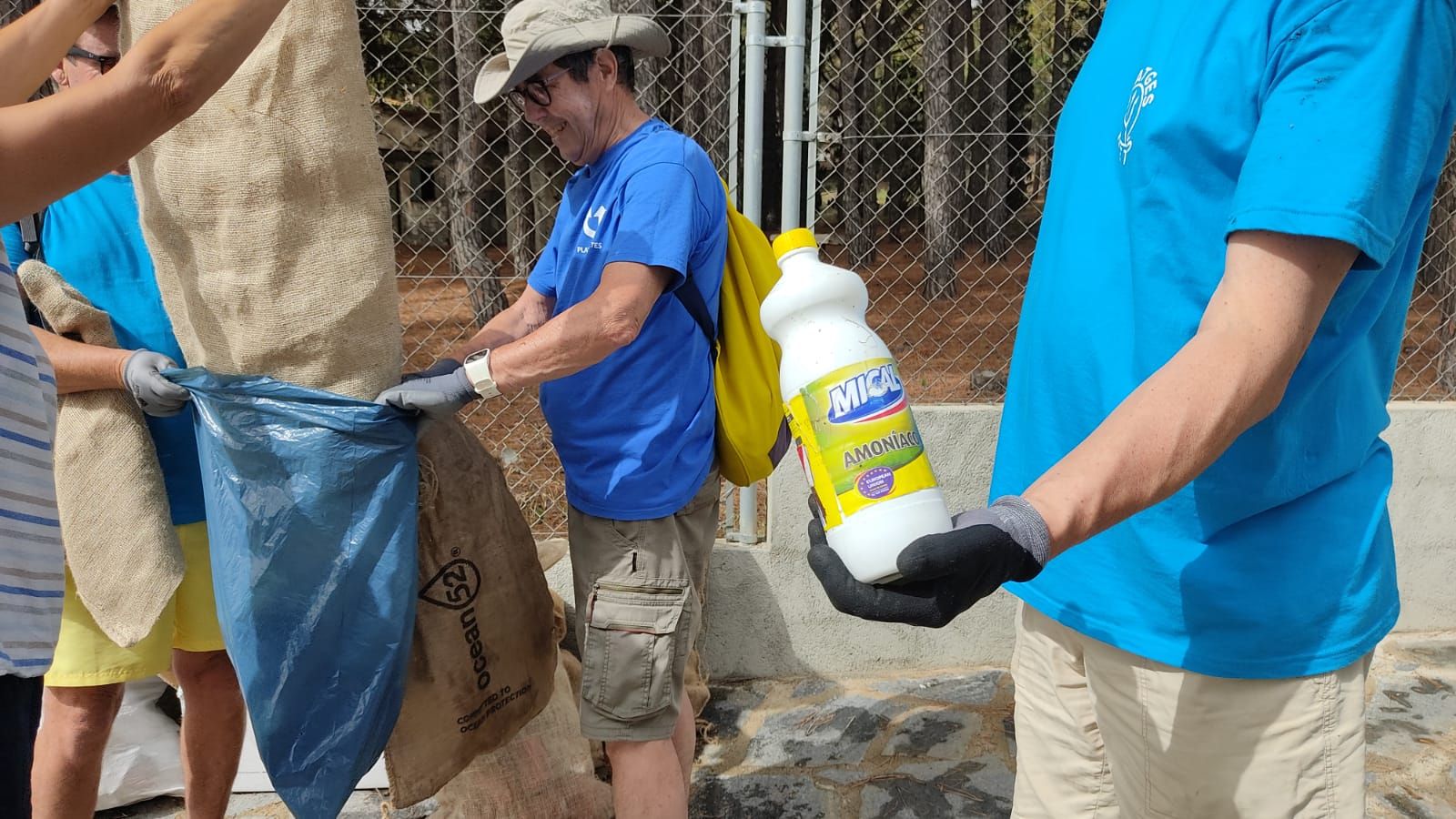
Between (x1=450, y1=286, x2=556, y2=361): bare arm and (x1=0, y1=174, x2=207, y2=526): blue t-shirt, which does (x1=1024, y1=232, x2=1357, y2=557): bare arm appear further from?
(x1=0, y1=174, x2=207, y2=526): blue t-shirt

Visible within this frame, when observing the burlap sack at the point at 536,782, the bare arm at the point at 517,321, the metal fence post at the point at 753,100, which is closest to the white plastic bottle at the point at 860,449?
the bare arm at the point at 517,321

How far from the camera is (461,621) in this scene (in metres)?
2.40

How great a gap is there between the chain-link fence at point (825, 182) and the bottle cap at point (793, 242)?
185cm

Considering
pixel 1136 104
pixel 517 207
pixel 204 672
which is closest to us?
pixel 1136 104

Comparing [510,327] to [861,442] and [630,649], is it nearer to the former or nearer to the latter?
[630,649]

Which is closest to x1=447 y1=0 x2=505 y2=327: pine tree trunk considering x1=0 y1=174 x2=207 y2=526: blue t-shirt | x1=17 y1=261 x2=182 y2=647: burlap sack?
x1=0 y1=174 x2=207 y2=526: blue t-shirt

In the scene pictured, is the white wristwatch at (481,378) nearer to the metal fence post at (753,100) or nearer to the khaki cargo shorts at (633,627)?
the khaki cargo shorts at (633,627)

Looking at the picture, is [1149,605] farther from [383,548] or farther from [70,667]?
[70,667]

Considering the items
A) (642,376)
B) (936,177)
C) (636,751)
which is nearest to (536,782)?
(636,751)

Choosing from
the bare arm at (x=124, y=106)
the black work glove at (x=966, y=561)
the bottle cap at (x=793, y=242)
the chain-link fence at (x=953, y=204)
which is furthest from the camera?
the chain-link fence at (x=953, y=204)

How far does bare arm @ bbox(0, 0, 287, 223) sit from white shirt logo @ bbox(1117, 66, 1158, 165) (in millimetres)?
1118

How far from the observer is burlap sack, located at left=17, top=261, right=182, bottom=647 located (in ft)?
7.53

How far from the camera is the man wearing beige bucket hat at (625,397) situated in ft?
7.95

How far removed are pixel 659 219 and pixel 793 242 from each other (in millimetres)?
776
